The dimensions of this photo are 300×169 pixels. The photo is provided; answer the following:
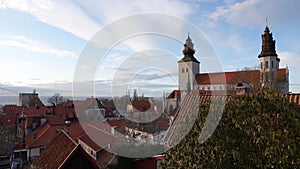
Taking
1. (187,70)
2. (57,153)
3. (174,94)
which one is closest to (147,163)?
(57,153)

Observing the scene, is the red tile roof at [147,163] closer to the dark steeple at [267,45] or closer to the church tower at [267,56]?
the church tower at [267,56]

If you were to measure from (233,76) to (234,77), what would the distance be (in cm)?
43

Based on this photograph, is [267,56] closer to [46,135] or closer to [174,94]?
[174,94]

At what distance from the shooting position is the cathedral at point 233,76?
36.1 m

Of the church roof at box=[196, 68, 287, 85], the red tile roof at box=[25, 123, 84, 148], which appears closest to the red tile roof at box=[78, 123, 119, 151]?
the red tile roof at box=[25, 123, 84, 148]

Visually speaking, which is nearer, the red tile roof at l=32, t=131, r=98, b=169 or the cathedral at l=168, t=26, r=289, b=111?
the red tile roof at l=32, t=131, r=98, b=169

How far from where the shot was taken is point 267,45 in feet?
127

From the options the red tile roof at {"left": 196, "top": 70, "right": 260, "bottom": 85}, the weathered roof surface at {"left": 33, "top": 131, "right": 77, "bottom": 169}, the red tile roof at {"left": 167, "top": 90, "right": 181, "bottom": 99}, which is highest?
the red tile roof at {"left": 196, "top": 70, "right": 260, "bottom": 85}

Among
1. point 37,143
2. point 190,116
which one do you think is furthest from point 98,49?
point 37,143

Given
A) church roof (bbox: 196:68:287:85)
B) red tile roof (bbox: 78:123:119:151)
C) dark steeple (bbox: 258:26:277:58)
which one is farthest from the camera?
church roof (bbox: 196:68:287:85)

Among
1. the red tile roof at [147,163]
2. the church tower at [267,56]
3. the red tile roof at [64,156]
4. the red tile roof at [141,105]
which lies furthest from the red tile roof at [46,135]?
the church tower at [267,56]

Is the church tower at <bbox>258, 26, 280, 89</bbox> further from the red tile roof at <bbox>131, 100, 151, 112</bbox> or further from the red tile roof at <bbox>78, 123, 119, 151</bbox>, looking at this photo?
the red tile roof at <bbox>78, 123, 119, 151</bbox>

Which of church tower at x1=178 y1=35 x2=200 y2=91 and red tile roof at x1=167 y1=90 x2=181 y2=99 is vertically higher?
church tower at x1=178 y1=35 x2=200 y2=91

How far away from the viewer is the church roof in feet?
125
